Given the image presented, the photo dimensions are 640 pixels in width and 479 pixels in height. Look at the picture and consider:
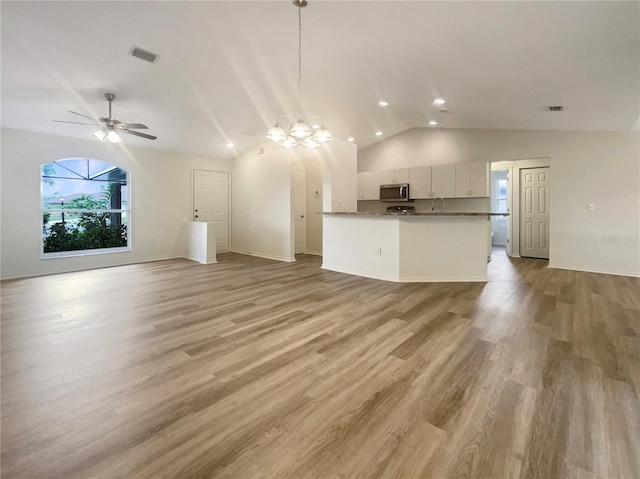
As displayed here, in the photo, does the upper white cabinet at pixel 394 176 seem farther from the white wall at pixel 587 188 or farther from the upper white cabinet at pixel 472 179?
the white wall at pixel 587 188

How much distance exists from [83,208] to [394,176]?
6668 mm

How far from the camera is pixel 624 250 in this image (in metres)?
5.12

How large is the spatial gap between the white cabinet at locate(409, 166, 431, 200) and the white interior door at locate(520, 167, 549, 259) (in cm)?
237

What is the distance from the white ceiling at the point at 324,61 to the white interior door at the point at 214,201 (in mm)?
2341

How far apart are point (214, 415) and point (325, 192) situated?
15.9 feet

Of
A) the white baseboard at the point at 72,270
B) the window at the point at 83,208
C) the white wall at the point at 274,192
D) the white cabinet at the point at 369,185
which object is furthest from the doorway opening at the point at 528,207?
the window at the point at 83,208

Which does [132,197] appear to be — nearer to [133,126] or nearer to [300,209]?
[133,126]

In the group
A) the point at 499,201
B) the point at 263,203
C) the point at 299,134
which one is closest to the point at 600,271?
the point at 499,201

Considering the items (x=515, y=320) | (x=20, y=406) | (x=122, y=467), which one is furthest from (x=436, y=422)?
(x=20, y=406)

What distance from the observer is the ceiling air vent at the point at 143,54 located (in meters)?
3.11

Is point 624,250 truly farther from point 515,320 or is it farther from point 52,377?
point 52,377

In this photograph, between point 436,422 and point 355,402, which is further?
point 355,402

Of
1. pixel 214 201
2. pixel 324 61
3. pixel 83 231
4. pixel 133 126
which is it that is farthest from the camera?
pixel 214 201

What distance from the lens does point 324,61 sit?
3.58m
